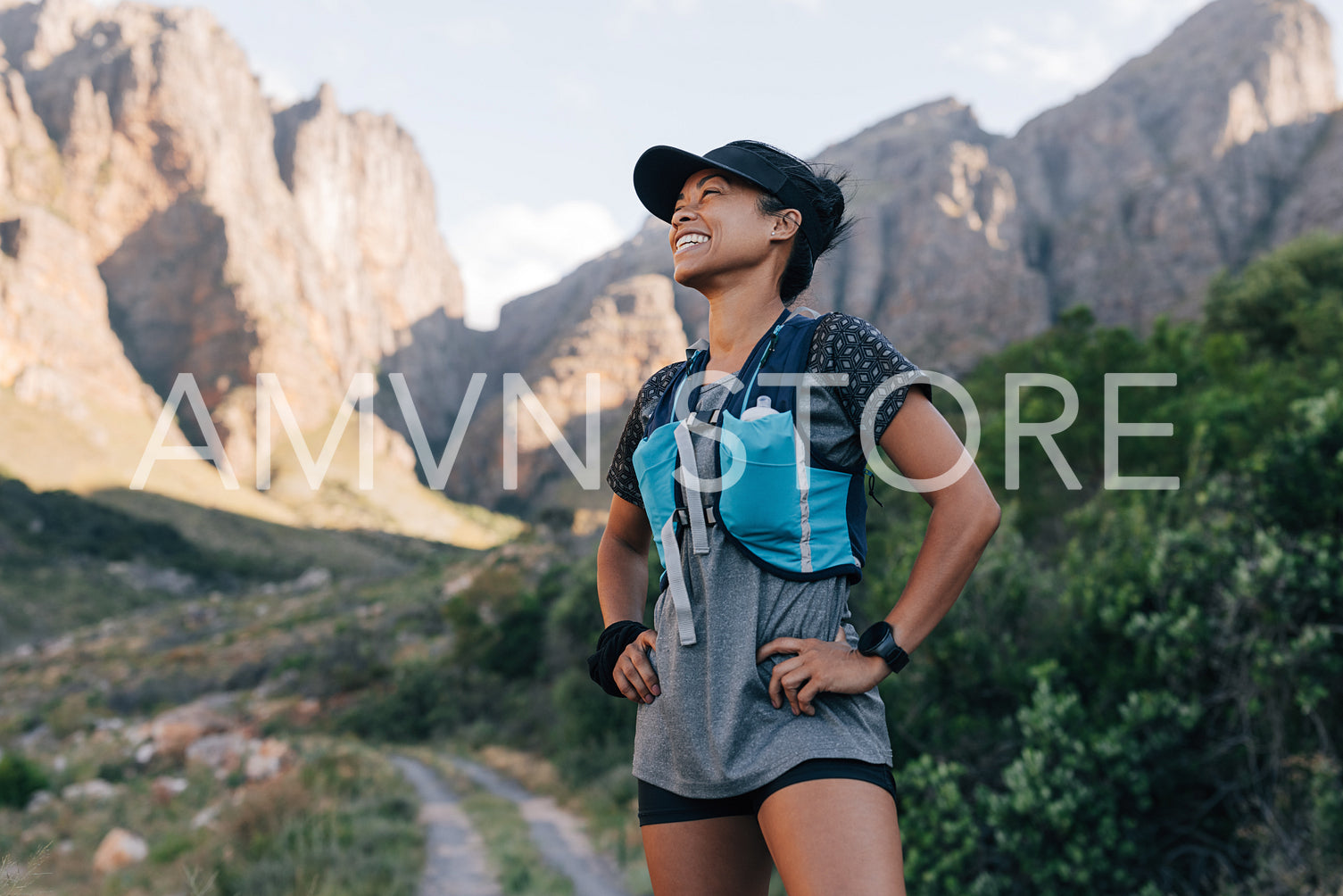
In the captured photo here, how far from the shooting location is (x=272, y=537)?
5978 cm

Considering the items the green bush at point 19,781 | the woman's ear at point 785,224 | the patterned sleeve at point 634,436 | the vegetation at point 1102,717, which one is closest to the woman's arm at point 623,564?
the patterned sleeve at point 634,436

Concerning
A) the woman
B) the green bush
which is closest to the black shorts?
the woman

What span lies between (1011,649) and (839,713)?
238 inches

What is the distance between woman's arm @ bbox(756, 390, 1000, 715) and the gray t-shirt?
0.05 m

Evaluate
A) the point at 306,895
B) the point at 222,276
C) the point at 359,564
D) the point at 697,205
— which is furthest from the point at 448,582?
the point at 222,276

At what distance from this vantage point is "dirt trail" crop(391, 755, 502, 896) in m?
7.87

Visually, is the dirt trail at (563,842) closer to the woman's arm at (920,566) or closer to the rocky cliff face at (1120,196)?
the woman's arm at (920,566)

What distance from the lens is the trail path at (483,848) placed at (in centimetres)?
813

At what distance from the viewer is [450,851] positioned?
Result: 926 centimetres

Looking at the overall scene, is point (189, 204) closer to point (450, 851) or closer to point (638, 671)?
point (450, 851)

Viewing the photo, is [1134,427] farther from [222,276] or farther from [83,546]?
[222,276]

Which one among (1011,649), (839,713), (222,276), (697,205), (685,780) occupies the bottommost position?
(1011,649)

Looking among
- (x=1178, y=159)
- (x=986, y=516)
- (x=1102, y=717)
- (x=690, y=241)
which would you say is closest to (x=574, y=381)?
(x=1178, y=159)

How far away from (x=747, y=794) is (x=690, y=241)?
1.18m
